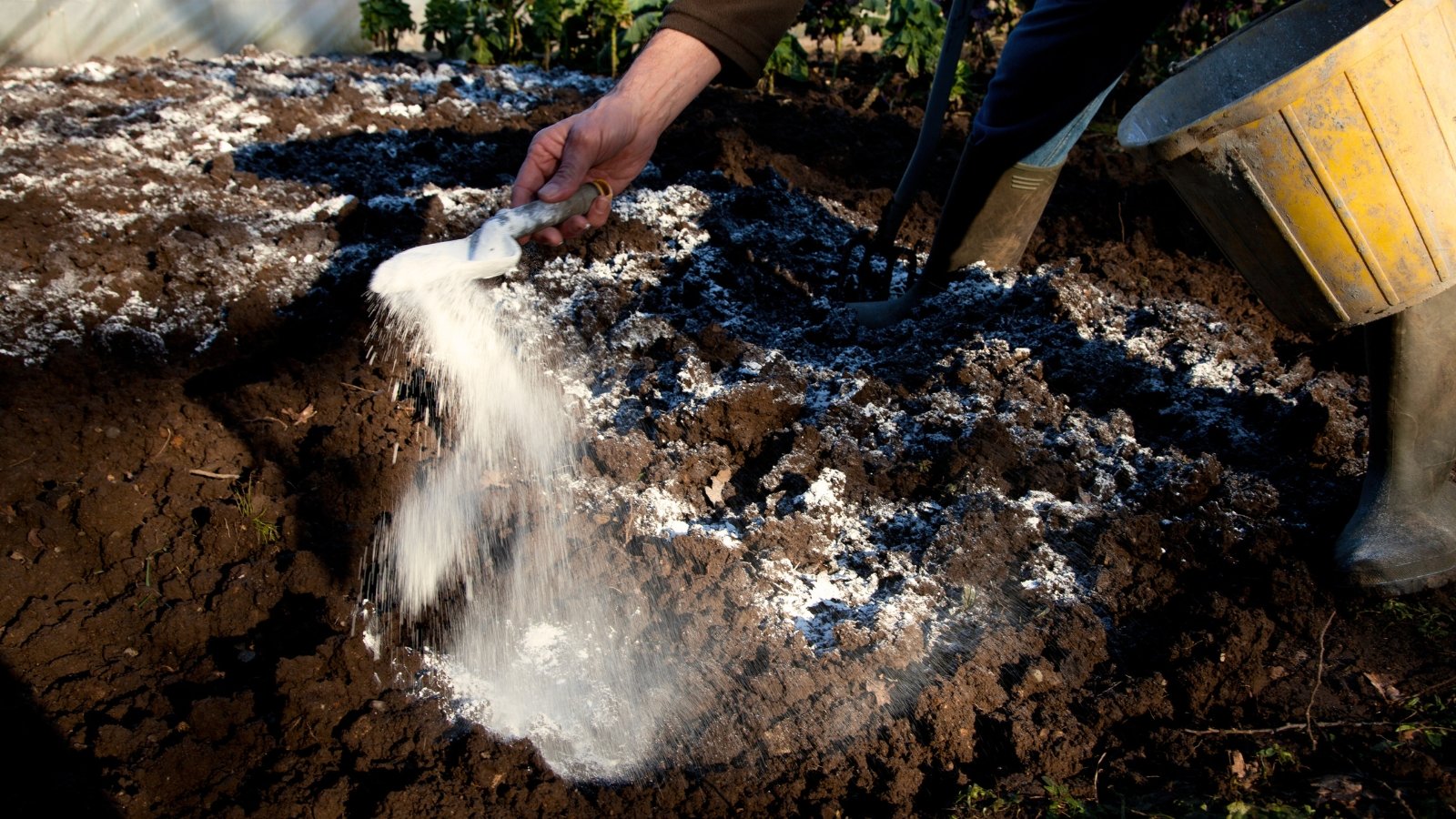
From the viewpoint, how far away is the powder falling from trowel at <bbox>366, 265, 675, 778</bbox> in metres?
1.96

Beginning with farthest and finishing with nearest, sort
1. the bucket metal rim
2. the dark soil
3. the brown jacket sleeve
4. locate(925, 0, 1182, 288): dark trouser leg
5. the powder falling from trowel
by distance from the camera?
locate(925, 0, 1182, 288): dark trouser leg
the brown jacket sleeve
the powder falling from trowel
the dark soil
the bucket metal rim

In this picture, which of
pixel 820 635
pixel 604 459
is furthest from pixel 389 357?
pixel 820 635

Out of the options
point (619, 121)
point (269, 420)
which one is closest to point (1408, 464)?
point (619, 121)

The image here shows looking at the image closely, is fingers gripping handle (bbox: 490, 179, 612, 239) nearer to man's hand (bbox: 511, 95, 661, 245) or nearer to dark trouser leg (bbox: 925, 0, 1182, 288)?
man's hand (bbox: 511, 95, 661, 245)

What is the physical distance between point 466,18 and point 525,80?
0.98 metres

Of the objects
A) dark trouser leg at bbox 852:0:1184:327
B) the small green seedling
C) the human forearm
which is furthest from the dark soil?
the human forearm

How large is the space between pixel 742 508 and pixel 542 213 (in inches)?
33.5

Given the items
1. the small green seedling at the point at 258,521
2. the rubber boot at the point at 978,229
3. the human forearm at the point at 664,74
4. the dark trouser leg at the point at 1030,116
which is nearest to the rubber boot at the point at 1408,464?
the dark trouser leg at the point at 1030,116

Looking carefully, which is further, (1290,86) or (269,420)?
(269,420)

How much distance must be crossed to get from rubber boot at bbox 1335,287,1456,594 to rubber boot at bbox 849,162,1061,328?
49.2 inches

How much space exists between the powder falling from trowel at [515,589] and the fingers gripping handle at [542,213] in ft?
0.63

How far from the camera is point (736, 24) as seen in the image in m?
2.35

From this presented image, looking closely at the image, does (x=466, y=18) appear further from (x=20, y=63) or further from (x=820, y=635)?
(x=820, y=635)

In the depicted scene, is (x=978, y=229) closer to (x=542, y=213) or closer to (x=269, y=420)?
(x=542, y=213)
